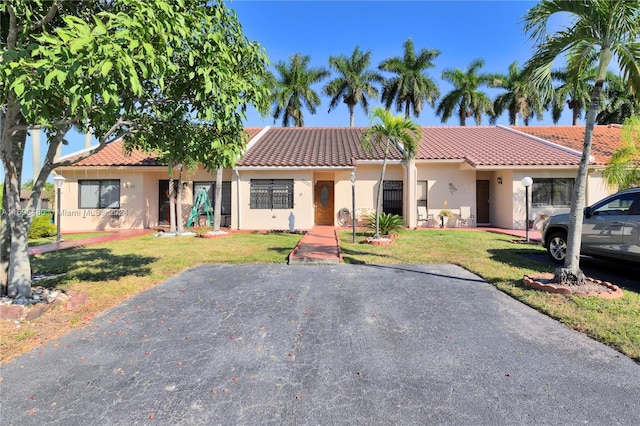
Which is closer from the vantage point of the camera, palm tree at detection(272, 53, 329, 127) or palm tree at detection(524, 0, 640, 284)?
palm tree at detection(524, 0, 640, 284)

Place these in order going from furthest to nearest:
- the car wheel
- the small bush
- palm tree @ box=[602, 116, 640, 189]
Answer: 1. the small bush
2. palm tree @ box=[602, 116, 640, 189]
3. the car wheel

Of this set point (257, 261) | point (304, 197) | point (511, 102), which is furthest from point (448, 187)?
point (511, 102)

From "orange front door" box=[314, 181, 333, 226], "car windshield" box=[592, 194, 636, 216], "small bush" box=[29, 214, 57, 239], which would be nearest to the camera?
"car windshield" box=[592, 194, 636, 216]

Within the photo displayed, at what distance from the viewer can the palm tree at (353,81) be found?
28.6 meters

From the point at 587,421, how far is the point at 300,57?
103 feet

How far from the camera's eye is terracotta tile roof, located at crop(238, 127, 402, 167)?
574 inches

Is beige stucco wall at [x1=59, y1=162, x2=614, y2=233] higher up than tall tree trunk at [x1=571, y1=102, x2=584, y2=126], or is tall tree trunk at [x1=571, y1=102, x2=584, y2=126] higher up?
tall tree trunk at [x1=571, y1=102, x2=584, y2=126]

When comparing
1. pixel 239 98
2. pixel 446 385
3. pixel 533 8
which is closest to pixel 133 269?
pixel 239 98

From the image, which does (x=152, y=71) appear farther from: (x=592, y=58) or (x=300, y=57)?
(x=300, y=57)

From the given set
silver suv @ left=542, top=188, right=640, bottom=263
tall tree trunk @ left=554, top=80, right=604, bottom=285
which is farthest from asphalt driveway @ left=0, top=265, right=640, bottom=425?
silver suv @ left=542, top=188, right=640, bottom=263

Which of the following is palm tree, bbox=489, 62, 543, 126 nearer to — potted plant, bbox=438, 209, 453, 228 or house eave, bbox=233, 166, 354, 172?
potted plant, bbox=438, 209, 453, 228

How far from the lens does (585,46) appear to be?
5.45 metres

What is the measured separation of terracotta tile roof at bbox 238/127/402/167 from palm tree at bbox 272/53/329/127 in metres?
8.90

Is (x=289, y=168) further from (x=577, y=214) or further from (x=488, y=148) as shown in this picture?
(x=577, y=214)
